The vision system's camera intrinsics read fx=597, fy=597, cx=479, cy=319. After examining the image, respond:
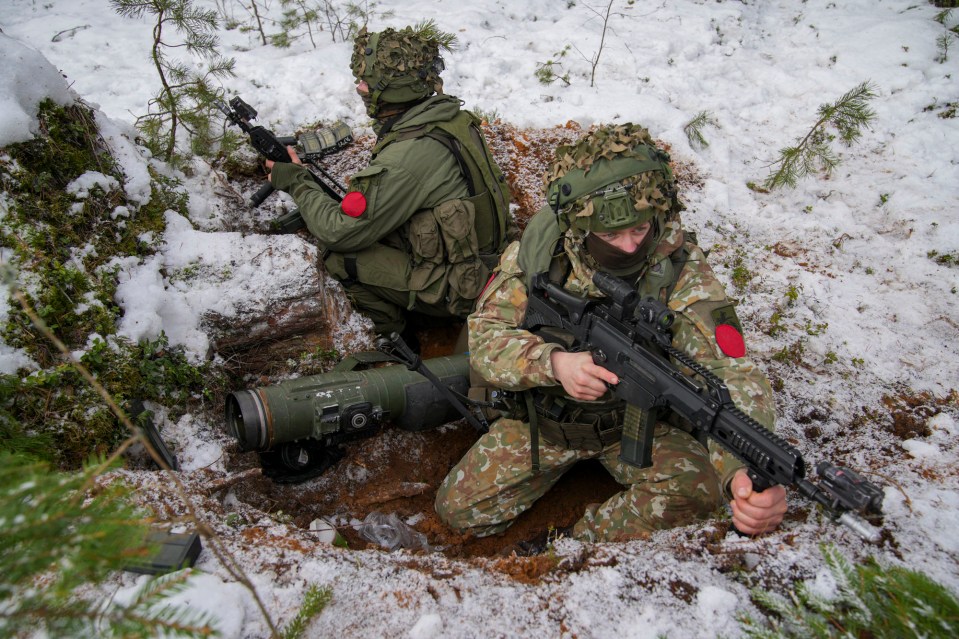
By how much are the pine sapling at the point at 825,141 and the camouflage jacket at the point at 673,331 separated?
291cm

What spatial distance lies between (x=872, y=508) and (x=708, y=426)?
60cm

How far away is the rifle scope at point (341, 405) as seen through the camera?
329 centimetres

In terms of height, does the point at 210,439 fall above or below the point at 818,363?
above

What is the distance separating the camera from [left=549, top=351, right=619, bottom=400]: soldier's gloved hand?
274 centimetres

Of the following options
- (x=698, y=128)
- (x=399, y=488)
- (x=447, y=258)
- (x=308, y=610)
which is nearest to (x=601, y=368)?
(x=308, y=610)

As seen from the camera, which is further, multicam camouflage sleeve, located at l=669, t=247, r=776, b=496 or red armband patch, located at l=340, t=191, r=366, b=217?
red armband patch, located at l=340, t=191, r=366, b=217

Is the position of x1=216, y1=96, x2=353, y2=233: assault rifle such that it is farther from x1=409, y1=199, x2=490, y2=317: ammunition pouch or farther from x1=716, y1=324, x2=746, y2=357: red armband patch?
x1=716, y1=324, x2=746, y2=357: red armband patch

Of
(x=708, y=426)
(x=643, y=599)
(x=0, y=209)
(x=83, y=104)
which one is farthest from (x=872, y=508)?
(x=83, y=104)

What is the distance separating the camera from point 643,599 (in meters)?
2.14

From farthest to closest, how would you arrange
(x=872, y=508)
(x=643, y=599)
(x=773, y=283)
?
(x=773, y=283) < (x=643, y=599) < (x=872, y=508)

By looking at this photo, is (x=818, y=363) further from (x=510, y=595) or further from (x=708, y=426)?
(x=510, y=595)

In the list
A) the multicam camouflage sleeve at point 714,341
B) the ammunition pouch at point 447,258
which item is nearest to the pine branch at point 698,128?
the ammunition pouch at point 447,258

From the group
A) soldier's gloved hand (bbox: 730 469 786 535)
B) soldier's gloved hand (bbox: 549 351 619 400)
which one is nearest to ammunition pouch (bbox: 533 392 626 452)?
soldier's gloved hand (bbox: 549 351 619 400)

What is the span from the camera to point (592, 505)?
3389 mm
